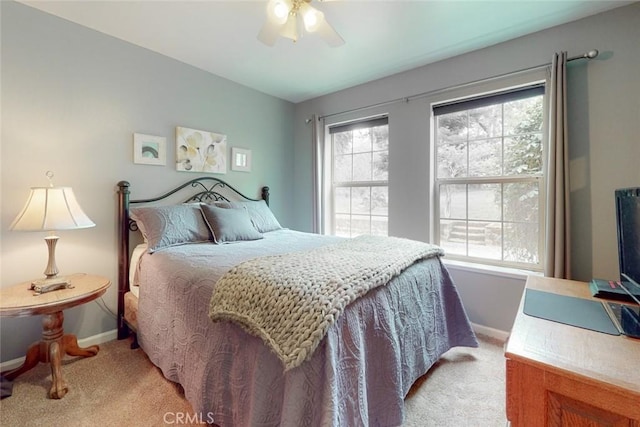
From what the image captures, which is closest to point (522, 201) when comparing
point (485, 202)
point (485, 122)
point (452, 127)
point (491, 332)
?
point (485, 202)

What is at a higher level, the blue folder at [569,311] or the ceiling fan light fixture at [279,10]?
the ceiling fan light fixture at [279,10]

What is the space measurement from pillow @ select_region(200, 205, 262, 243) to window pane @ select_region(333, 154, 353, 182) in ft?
4.93

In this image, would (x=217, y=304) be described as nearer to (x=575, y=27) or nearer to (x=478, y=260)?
(x=478, y=260)

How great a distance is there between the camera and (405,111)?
2887 millimetres

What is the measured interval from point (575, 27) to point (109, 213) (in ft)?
13.0

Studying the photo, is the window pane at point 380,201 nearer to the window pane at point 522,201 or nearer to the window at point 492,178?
the window at point 492,178

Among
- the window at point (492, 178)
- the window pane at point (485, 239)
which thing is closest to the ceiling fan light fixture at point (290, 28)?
the window at point (492, 178)

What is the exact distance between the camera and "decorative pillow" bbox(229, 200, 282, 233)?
2.83 metres

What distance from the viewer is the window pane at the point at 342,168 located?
3.54 m

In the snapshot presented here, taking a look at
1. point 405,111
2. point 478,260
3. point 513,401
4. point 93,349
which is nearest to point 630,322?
point 513,401

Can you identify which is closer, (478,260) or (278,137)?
(478,260)

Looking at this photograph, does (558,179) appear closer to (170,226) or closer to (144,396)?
(170,226)

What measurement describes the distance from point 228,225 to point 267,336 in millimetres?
1518

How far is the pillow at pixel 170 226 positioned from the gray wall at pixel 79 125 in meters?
0.38
